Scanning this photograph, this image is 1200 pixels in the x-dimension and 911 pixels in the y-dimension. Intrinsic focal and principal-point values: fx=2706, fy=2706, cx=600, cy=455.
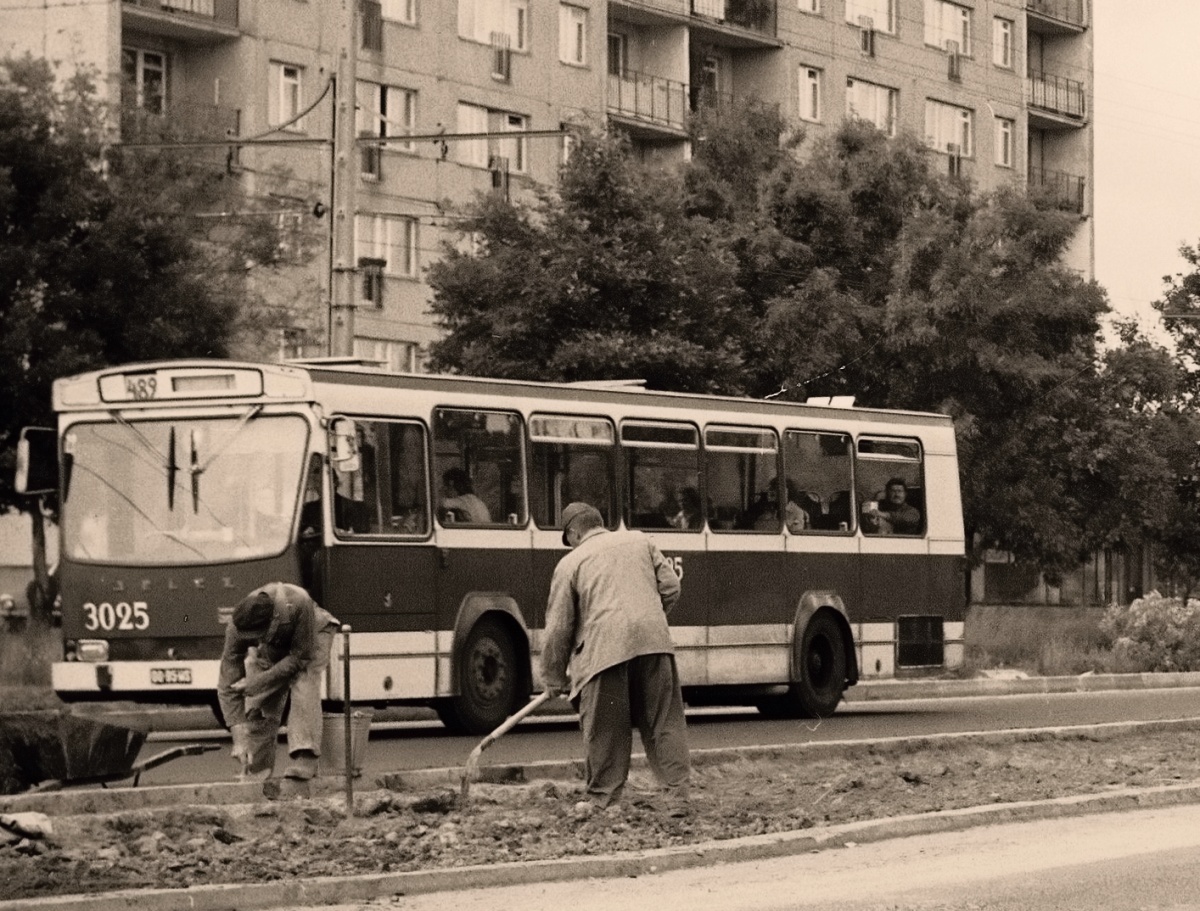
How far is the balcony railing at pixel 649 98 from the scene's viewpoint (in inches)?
2318

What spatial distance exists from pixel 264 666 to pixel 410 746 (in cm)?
454

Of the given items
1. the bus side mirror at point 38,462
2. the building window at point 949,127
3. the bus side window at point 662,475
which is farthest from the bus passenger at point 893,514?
the building window at point 949,127

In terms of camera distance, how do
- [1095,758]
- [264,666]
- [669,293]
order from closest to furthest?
[264,666]
[1095,758]
[669,293]

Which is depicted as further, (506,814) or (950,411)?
(950,411)

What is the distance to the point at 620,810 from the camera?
13.9 metres

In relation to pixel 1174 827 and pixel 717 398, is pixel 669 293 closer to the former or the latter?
pixel 717 398

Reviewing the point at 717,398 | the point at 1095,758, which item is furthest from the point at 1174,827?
the point at 717,398

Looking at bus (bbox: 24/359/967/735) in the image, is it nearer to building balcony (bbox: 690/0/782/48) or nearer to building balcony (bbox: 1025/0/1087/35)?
building balcony (bbox: 690/0/782/48)

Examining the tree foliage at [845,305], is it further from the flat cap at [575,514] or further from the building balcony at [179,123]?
the flat cap at [575,514]

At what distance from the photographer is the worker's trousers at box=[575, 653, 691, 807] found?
14250 millimetres

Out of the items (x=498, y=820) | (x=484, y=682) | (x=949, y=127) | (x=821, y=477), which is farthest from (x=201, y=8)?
(x=498, y=820)

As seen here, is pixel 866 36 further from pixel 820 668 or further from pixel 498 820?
pixel 498 820

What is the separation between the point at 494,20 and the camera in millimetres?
55375

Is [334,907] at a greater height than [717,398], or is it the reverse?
[717,398]
